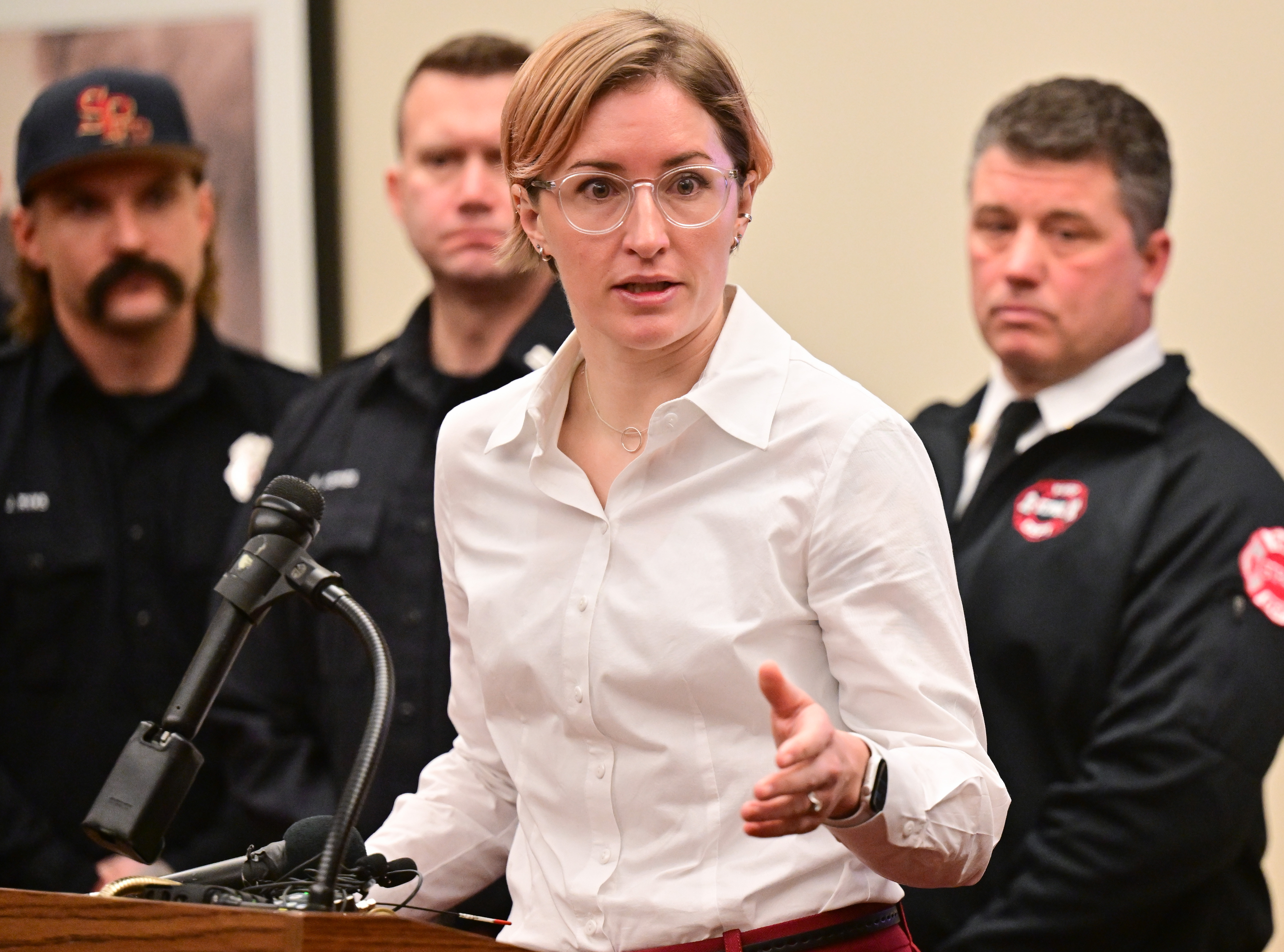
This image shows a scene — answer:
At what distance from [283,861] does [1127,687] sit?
126 centimetres

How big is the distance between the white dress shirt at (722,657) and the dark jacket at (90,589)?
1.34 meters

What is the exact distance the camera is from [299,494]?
4.15 ft

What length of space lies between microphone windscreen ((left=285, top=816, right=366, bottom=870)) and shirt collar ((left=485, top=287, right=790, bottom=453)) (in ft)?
1.35

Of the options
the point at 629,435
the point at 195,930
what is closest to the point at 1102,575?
the point at 629,435

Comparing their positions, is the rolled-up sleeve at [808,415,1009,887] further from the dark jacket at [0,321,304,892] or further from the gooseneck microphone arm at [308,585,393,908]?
the dark jacket at [0,321,304,892]

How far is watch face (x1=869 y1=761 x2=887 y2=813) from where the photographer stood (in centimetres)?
117

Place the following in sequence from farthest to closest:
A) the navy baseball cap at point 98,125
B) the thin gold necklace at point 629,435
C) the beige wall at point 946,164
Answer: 1. the navy baseball cap at point 98,125
2. the beige wall at point 946,164
3. the thin gold necklace at point 629,435

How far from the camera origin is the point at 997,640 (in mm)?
2207

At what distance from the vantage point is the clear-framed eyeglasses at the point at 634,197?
137cm

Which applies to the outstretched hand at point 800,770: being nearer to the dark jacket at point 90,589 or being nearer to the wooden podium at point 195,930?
the wooden podium at point 195,930

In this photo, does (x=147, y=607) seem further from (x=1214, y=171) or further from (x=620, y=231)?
(x=1214, y=171)

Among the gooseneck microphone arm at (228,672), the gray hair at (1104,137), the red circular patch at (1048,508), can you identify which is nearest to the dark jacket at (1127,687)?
the red circular patch at (1048,508)

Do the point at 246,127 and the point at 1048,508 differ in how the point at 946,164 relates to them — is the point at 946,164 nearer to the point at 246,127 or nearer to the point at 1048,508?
the point at 1048,508

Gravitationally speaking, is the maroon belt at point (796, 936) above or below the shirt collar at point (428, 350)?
Result: below
